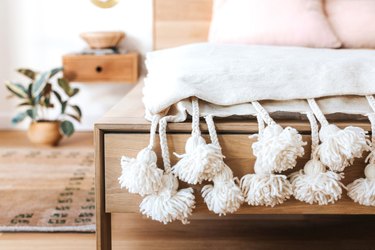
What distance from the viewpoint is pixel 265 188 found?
1187 millimetres

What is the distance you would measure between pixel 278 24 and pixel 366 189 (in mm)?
1136

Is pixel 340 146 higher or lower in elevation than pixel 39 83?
lower

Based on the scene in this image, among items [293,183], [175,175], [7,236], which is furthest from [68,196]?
[293,183]

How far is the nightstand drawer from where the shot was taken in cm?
124

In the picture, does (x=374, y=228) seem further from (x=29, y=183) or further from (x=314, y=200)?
(x=29, y=183)

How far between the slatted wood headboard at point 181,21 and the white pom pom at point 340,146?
176 centimetres

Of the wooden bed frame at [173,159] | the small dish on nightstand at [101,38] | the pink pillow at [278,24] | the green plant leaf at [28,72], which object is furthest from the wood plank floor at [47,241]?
the small dish on nightstand at [101,38]

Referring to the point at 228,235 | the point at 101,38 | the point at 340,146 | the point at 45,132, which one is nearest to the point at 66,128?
the point at 45,132

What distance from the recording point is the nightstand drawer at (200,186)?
1.24m

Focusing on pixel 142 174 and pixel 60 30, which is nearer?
pixel 142 174

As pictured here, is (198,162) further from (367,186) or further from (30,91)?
(30,91)

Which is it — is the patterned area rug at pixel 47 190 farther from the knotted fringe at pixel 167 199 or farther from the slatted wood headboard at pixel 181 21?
the slatted wood headboard at pixel 181 21

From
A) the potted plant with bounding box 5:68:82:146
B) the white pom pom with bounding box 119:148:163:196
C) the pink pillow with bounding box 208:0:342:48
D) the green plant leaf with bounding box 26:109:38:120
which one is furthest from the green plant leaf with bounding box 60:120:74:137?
the white pom pom with bounding box 119:148:163:196

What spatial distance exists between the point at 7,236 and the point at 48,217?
0.51 feet
